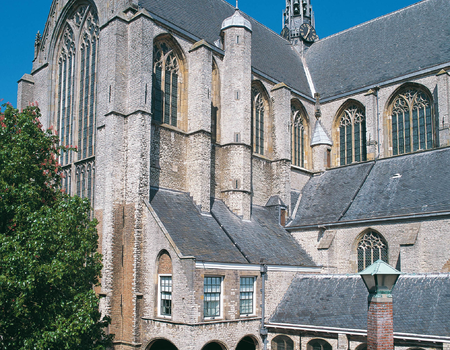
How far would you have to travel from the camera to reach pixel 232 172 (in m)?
25.5

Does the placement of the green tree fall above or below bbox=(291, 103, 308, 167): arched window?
below

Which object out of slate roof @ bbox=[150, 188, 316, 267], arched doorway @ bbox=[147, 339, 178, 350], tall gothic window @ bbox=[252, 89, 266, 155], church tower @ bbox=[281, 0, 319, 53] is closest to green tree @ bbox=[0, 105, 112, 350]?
slate roof @ bbox=[150, 188, 316, 267]

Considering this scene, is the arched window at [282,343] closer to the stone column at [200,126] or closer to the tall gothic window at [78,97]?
the stone column at [200,126]

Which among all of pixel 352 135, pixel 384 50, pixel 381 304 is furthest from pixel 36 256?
pixel 384 50

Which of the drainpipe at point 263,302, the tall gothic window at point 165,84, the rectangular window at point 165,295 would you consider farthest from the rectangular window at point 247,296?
the tall gothic window at point 165,84

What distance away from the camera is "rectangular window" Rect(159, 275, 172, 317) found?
62.9ft

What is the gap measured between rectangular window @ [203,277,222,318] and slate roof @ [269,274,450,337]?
3.35 m

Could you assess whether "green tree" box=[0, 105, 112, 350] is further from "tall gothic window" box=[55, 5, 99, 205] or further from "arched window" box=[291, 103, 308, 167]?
"arched window" box=[291, 103, 308, 167]

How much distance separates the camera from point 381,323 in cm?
1044

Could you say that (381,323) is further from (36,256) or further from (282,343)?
(282,343)

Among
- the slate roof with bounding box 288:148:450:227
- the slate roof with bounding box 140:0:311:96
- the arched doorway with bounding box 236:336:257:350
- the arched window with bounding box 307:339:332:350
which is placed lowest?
the arched doorway with bounding box 236:336:257:350

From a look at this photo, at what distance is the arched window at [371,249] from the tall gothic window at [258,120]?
8.20 meters

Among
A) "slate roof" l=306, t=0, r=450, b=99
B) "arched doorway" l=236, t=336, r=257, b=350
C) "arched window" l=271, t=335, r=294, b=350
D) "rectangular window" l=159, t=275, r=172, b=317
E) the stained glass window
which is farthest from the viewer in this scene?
the stained glass window

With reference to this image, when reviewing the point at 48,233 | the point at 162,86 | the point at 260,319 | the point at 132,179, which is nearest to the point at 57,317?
the point at 48,233
